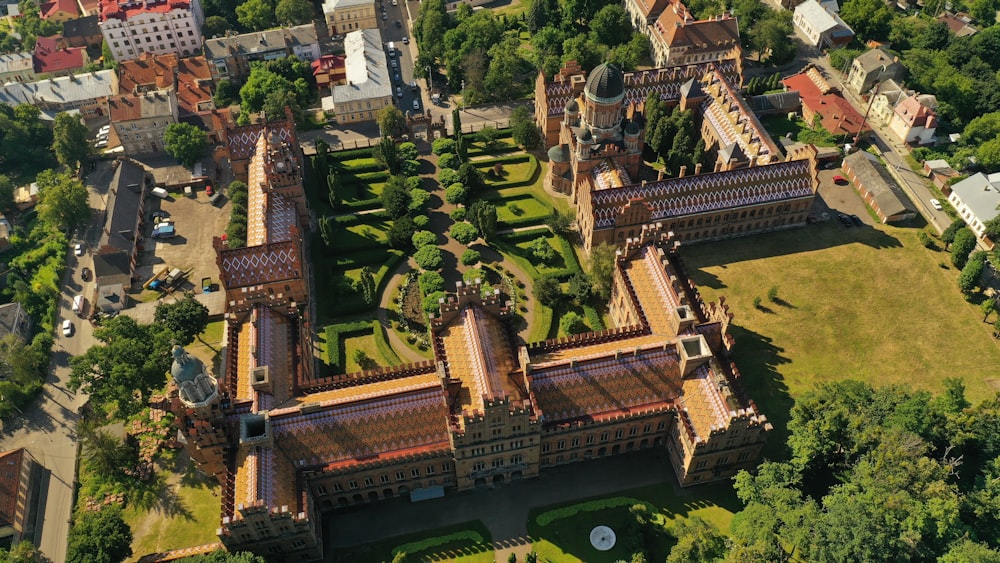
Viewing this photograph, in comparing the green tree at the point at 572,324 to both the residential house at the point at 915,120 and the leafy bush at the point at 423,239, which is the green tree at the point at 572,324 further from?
the residential house at the point at 915,120

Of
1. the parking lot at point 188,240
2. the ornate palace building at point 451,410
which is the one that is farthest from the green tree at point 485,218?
the parking lot at point 188,240

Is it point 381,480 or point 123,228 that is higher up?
point 123,228

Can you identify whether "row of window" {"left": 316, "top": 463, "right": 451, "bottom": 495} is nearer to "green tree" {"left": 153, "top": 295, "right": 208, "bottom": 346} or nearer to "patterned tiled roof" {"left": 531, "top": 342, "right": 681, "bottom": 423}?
"patterned tiled roof" {"left": 531, "top": 342, "right": 681, "bottom": 423}

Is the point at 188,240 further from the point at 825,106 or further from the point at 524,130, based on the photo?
the point at 825,106

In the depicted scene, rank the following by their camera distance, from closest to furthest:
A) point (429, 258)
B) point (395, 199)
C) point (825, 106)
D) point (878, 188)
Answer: point (429, 258) < point (395, 199) < point (878, 188) < point (825, 106)

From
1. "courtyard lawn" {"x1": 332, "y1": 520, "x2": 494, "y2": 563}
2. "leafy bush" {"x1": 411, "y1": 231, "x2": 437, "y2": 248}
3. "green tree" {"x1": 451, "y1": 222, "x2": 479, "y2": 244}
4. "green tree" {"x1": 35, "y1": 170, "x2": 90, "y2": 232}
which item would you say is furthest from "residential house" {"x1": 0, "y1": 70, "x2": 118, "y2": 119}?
"courtyard lawn" {"x1": 332, "y1": 520, "x2": 494, "y2": 563}

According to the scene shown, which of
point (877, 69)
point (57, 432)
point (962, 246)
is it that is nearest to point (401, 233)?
point (57, 432)

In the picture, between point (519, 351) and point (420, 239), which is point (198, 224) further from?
point (519, 351)
